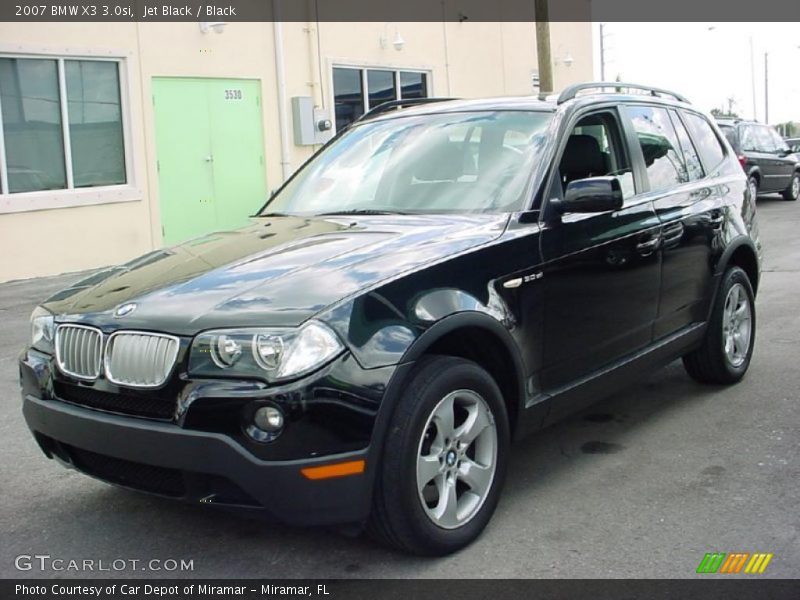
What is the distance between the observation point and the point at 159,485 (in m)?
3.28

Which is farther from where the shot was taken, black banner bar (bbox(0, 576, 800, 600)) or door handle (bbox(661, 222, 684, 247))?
door handle (bbox(661, 222, 684, 247))

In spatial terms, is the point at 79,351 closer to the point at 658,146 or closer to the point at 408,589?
the point at 408,589

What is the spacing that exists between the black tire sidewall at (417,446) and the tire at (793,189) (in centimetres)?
1916

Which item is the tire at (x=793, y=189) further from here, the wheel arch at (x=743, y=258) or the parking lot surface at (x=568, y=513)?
the parking lot surface at (x=568, y=513)

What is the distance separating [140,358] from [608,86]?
3074 millimetres

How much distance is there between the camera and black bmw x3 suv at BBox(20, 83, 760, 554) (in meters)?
3.08

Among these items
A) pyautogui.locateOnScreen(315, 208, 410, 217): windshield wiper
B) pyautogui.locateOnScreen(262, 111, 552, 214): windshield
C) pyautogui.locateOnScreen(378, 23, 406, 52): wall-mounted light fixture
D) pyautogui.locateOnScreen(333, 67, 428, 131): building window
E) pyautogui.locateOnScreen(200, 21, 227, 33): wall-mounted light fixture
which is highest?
pyautogui.locateOnScreen(378, 23, 406, 52): wall-mounted light fixture

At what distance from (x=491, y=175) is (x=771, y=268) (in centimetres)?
749

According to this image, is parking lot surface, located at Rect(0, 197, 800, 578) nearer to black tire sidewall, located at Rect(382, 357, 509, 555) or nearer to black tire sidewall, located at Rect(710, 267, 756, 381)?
black tire sidewall, located at Rect(382, 357, 509, 555)

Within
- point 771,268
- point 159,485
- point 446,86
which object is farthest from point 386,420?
point 446,86

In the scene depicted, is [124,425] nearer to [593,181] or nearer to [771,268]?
[593,181]

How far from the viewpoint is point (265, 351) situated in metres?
3.07

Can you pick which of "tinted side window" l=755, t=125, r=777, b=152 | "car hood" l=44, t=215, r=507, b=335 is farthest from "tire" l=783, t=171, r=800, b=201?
"car hood" l=44, t=215, r=507, b=335

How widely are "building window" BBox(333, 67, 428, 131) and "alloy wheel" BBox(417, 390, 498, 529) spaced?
12505 millimetres
